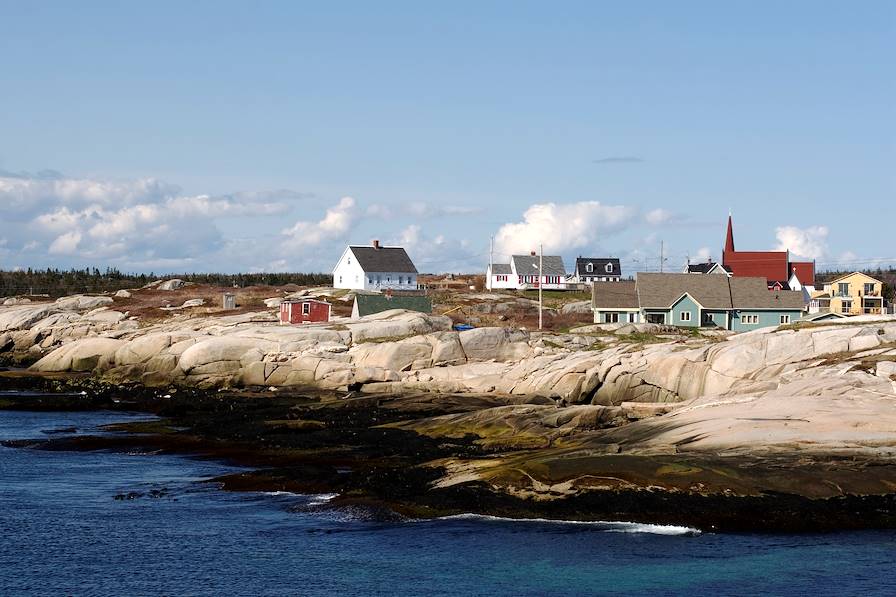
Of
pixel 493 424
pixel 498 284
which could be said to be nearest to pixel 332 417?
pixel 493 424

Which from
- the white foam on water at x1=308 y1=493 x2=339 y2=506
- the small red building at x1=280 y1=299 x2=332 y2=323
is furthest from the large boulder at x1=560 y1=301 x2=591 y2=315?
the white foam on water at x1=308 y1=493 x2=339 y2=506

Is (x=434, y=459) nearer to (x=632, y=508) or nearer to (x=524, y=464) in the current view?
(x=524, y=464)

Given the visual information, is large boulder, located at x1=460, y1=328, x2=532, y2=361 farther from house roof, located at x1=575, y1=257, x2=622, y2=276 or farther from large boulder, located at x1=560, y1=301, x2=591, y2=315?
house roof, located at x1=575, y1=257, x2=622, y2=276

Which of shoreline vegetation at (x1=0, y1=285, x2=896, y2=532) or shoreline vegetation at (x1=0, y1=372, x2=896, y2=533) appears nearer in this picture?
shoreline vegetation at (x1=0, y1=372, x2=896, y2=533)

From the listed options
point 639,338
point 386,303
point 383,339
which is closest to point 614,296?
point 639,338

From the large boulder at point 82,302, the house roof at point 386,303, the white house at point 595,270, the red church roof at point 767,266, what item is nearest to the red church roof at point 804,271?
the red church roof at point 767,266

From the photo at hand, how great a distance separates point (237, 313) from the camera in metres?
105

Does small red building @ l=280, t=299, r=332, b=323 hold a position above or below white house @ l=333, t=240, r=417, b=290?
below

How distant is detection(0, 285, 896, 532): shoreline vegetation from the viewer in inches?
1405

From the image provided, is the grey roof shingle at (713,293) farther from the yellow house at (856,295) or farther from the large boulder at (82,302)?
the large boulder at (82,302)

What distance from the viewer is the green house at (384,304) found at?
3691 inches

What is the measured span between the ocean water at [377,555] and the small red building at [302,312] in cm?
5557

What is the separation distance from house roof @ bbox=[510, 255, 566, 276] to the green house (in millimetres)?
48943

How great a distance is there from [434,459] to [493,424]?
681 cm
